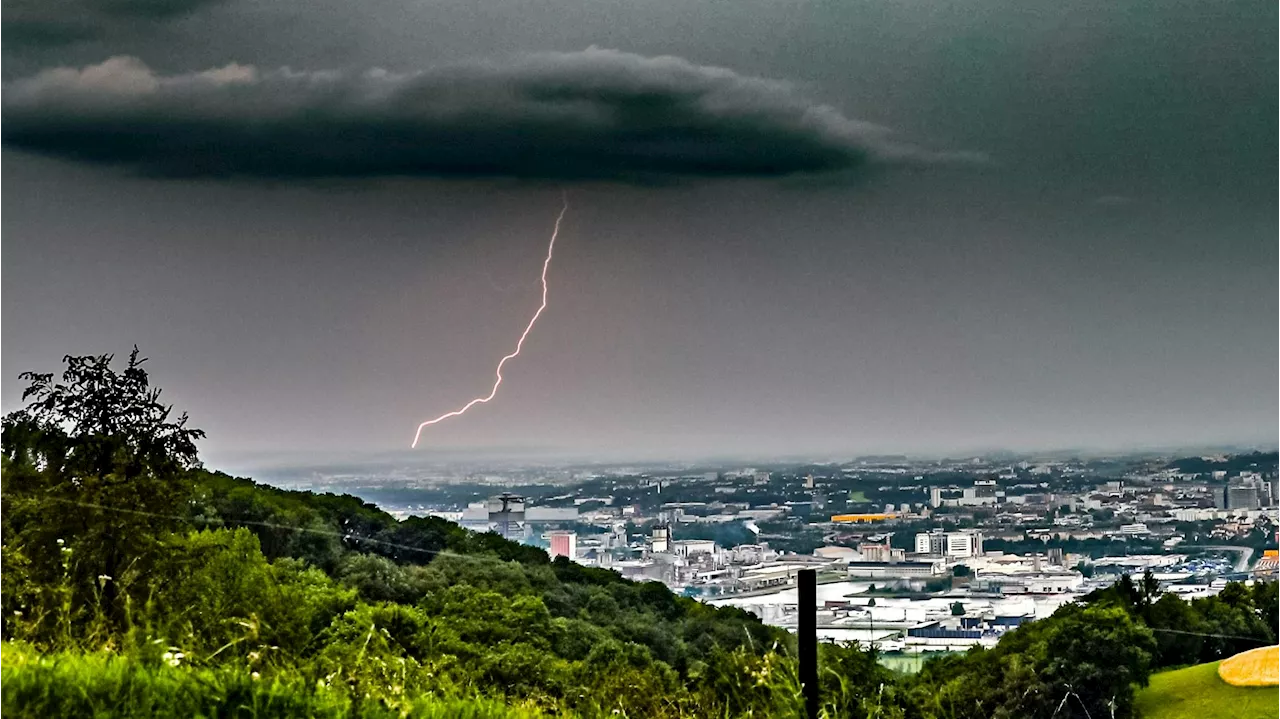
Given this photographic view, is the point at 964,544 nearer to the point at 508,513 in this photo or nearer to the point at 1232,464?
the point at 508,513

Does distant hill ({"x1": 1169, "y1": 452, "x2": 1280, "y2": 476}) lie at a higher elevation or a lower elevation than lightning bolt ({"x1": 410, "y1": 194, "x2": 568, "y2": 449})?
lower

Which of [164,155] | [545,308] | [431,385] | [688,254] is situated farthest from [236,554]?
[545,308]

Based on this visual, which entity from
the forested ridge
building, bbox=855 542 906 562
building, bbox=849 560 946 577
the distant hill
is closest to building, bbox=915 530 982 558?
building, bbox=849 560 946 577

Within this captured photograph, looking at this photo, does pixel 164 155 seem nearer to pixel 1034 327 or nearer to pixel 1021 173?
pixel 1021 173

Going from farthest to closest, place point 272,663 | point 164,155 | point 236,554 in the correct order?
point 164,155
point 236,554
point 272,663

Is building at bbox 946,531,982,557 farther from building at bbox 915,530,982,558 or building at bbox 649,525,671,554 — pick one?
building at bbox 649,525,671,554

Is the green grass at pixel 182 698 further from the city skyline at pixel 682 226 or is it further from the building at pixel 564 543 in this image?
the building at pixel 564 543

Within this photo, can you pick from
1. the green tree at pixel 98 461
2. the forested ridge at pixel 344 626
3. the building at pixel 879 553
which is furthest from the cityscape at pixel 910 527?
the green tree at pixel 98 461
